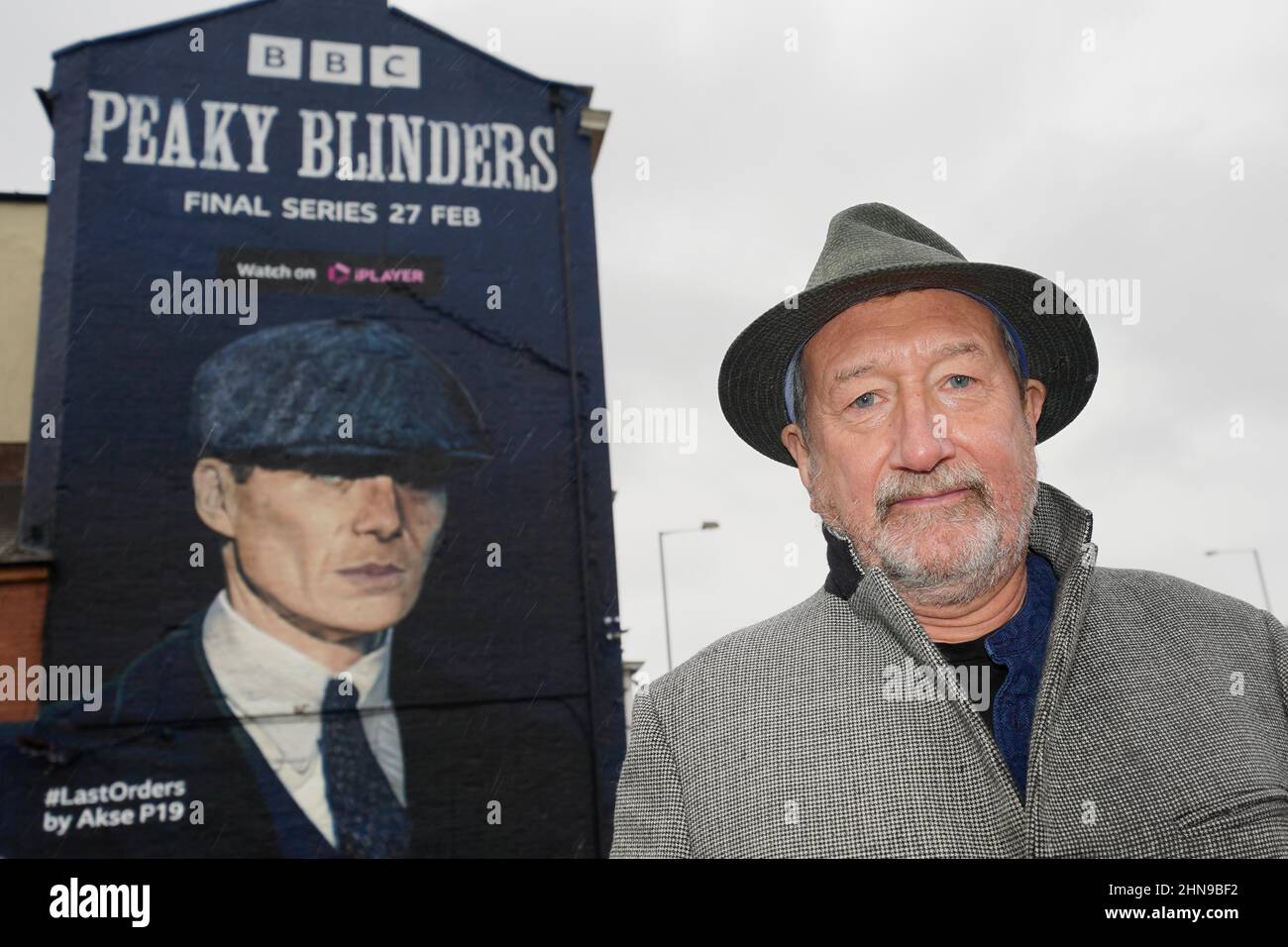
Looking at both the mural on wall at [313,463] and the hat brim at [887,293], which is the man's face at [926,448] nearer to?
the hat brim at [887,293]

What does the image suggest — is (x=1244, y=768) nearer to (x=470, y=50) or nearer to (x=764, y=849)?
(x=764, y=849)

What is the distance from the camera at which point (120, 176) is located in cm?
1468

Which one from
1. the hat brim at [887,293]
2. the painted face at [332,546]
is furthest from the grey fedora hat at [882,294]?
the painted face at [332,546]

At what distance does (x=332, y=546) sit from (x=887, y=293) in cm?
1146

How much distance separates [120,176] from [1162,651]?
53.7 ft

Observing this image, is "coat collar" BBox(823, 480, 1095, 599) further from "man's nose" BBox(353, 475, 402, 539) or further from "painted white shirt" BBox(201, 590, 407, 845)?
"man's nose" BBox(353, 475, 402, 539)

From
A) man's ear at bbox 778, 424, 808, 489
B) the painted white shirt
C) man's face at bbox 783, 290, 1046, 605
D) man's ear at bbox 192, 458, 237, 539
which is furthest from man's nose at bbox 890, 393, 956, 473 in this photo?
man's ear at bbox 192, 458, 237, 539

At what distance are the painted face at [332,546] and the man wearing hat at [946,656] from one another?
423 inches

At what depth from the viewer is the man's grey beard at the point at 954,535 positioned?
3236 millimetres

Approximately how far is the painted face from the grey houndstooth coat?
10780mm

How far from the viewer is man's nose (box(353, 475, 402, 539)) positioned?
13633 millimetres

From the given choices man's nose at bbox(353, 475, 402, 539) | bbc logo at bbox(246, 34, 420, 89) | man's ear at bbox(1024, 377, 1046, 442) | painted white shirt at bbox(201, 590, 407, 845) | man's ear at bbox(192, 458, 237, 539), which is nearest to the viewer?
man's ear at bbox(1024, 377, 1046, 442)

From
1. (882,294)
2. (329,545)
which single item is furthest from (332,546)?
(882,294)

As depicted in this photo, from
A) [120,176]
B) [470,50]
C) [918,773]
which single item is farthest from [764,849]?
Answer: [470,50]
